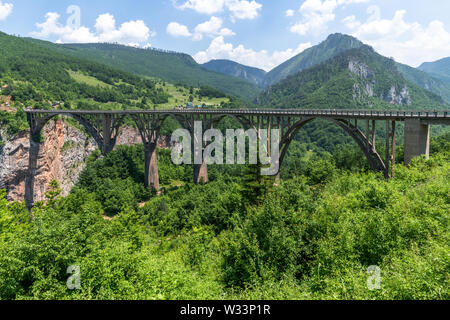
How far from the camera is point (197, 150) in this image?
44.4 m

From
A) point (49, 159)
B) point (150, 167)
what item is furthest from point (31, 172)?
point (150, 167)

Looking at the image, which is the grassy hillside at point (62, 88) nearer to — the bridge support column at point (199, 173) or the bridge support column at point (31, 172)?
the bridge support column at point (31, 172)

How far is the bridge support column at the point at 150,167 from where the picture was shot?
49.6 meters

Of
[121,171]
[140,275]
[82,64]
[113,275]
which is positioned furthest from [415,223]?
[82,64]

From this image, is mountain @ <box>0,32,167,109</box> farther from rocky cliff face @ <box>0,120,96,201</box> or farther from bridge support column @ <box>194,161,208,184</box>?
bridge support column @ <box>194,161,208,184</box>

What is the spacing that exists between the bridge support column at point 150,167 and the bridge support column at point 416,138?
1632 inches

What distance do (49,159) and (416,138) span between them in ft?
213

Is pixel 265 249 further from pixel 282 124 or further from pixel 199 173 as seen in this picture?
pixel 199 173

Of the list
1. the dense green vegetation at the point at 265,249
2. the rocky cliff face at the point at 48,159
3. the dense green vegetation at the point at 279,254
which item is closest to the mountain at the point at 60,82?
the rocky cliff face at the point at 48,159

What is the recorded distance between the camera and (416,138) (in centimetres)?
1986

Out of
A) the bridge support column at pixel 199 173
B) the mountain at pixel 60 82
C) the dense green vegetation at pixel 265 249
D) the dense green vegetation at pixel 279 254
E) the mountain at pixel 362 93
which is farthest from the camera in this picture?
the mountain at pixel 362 93
